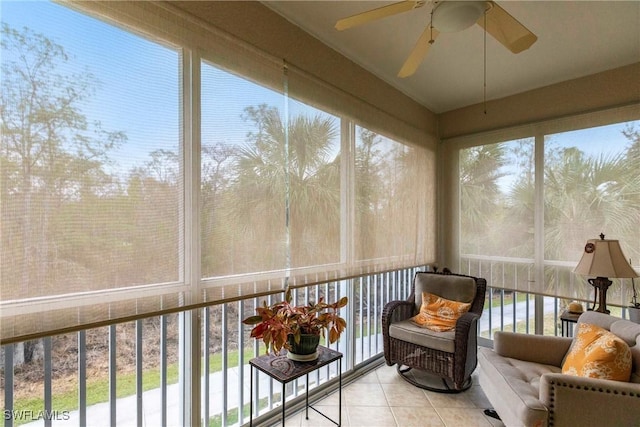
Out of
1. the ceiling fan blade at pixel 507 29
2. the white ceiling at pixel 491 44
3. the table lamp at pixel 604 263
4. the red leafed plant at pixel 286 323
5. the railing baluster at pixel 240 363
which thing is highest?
the white ceiling at pixel 491 44

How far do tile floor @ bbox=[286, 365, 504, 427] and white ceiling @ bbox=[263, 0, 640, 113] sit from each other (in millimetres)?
2842

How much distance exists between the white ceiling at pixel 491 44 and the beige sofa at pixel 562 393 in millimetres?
2083

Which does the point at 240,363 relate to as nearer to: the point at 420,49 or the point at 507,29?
the point at 420,49

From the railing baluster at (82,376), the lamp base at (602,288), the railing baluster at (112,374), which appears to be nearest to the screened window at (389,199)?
the lamp base at (602,288)

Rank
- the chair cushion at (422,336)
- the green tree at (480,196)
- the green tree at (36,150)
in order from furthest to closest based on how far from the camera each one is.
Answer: the green tree at (480,196)
the chair cushion at (422,336)
the green tree at (36,150)

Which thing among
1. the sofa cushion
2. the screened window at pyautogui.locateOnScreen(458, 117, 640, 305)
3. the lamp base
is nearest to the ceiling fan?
the sofa cushion

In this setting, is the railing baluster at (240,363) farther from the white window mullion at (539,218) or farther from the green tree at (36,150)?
the white window mullion at (539,218)

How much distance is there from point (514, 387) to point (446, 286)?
128 cm

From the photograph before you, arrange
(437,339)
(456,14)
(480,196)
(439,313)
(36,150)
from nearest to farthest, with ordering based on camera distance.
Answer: (36,150), (456,14), (437,339), (439,313), (480,196)

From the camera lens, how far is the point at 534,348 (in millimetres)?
2076

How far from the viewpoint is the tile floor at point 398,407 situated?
6.91 ft

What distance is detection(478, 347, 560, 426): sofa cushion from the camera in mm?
1473

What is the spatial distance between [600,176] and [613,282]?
961 mm

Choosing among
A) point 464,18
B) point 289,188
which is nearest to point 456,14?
point 464,18
